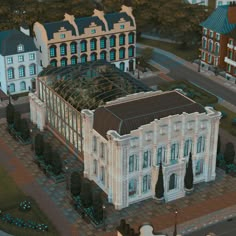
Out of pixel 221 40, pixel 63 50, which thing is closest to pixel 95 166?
pixel 63 50

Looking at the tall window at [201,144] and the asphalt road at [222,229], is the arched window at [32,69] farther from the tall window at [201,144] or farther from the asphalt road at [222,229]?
the asphalt road at [222,229]

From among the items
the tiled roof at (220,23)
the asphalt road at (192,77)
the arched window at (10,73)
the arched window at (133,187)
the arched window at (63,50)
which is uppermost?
the tiled roof at (220,23)

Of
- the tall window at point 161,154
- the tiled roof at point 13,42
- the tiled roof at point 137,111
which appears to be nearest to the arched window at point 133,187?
the tall window at point 161,154

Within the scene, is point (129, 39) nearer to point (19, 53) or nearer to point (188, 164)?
point (19, 53)

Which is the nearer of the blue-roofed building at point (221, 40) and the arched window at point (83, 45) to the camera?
the arched window at point (83, 45)

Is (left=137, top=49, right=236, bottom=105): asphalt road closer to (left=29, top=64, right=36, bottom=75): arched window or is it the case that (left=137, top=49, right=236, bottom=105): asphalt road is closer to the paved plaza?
Answer: (left=29, top=64, right=36, bottom=75): arched window

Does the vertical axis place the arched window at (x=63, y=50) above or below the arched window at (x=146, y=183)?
above

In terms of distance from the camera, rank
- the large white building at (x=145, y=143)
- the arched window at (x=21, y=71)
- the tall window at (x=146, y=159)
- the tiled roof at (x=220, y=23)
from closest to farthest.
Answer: the large white building at (x=145, y=143)
the tall window at (x=146, y=159)
the arched window at (x=21, y=71)
the tiled roof at (x=220, y=23)

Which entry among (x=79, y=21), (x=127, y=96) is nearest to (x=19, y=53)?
(x=79, y=21)
